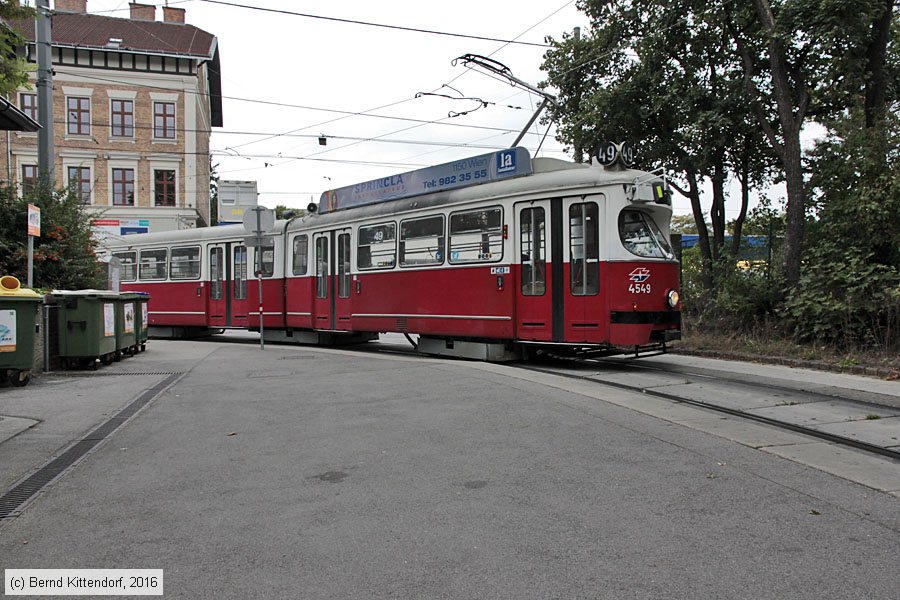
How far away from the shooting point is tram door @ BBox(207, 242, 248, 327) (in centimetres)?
1827

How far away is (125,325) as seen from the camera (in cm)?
1322

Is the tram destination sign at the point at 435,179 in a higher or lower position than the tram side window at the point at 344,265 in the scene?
higher

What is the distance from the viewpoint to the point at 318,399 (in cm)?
866

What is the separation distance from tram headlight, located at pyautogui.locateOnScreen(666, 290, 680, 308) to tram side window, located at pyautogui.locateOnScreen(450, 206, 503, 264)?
2787mm

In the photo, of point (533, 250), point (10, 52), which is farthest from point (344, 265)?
point (10, 52)

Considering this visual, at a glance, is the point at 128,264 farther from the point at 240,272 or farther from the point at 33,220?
the point at 33,220

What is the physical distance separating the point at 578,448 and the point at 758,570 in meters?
2.46

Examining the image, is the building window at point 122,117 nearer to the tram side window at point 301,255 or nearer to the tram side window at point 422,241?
the tram side window at point 301,255

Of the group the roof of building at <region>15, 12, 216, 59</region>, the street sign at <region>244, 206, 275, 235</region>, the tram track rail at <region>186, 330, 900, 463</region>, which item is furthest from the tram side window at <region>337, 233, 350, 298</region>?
the roof of building at <region>15, 12, 216, 59</region>

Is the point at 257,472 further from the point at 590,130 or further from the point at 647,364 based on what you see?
the point at 590,130

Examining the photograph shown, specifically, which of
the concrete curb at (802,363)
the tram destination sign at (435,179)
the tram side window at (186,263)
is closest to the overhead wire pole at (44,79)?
the tram side window at (186,263)

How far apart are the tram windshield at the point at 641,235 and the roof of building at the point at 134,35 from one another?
38.1 m

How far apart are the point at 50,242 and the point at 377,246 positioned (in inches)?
286

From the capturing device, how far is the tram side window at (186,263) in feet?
63.5
